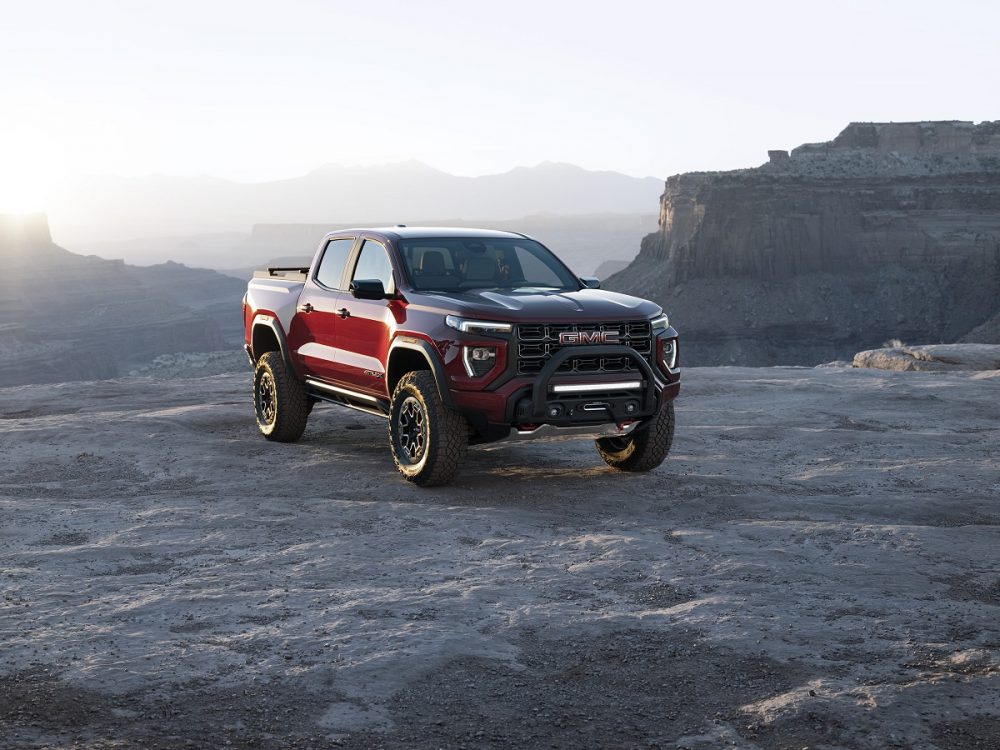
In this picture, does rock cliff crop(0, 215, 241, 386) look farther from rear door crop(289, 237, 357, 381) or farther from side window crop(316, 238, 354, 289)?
side window crop(316, 238, 354, 289)

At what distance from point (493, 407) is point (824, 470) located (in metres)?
3.26

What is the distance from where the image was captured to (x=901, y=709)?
15.3ft

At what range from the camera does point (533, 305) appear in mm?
8406

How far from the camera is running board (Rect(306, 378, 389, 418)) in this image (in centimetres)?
961

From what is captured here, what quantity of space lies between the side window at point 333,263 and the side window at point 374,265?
0.26 meters

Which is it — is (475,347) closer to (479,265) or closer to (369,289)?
(369,289)

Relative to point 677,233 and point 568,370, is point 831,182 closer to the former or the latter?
point 677,233

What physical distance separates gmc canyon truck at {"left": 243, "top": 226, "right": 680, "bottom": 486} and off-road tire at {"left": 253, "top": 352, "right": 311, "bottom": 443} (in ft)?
1.34

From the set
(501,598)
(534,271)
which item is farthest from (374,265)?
(501,598)

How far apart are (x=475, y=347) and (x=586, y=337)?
0.80m

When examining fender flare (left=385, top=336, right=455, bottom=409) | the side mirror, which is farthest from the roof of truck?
fender flare (left=385, top=336, right=455, bottom=409)

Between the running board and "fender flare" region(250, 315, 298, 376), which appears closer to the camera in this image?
the running board

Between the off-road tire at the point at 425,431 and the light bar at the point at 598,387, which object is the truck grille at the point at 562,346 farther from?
the off-road tire at the point at 425,431

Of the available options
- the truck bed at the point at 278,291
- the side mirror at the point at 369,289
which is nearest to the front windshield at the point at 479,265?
the side mirror at the point at 369,289
